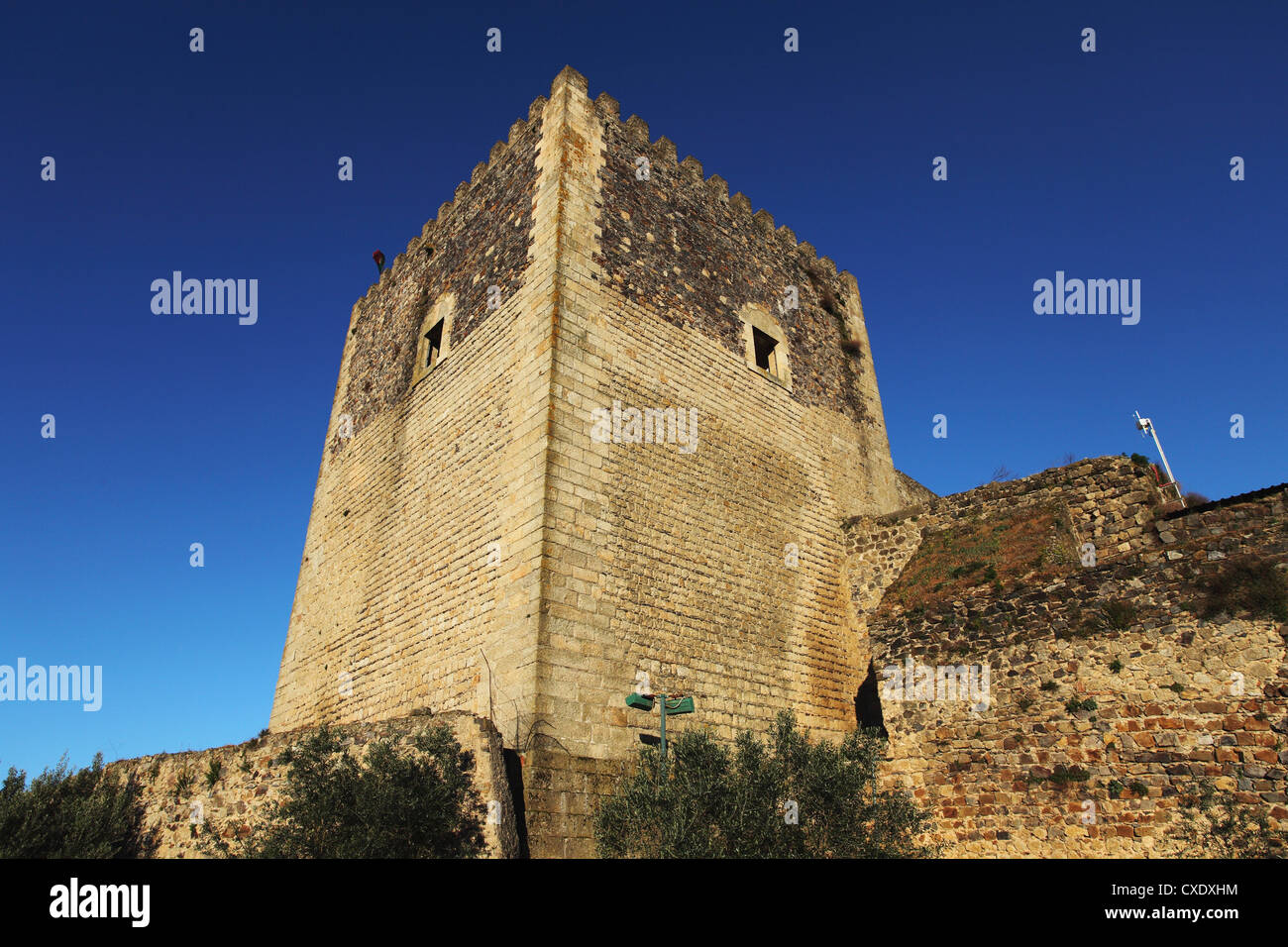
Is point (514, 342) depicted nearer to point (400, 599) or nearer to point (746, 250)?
point (400, 599)

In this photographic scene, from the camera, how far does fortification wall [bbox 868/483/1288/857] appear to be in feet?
23.9

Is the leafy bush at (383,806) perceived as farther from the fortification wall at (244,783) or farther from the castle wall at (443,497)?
the castle wall at (443,497)

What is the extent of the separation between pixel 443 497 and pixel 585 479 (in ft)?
9.08

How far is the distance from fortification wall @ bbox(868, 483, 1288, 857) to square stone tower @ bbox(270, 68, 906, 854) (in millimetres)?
2547

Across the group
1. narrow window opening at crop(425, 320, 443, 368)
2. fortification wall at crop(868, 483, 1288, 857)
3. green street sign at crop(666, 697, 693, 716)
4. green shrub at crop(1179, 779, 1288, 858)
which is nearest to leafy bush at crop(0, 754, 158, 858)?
green street sign at crop(666, 697, 693, 716)

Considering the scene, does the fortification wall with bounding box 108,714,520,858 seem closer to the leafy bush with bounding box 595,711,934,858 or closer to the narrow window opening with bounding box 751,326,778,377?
the leafy bush with bounding box 595,711,934,858

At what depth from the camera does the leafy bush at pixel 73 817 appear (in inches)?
322

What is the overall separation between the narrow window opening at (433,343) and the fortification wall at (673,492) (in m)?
3.70

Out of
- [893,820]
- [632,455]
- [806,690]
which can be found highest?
[632,455]

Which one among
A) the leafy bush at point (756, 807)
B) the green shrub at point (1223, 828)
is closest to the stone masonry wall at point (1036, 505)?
the green shrub at point (1223, 828)

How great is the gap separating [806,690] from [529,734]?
16.7 ft
